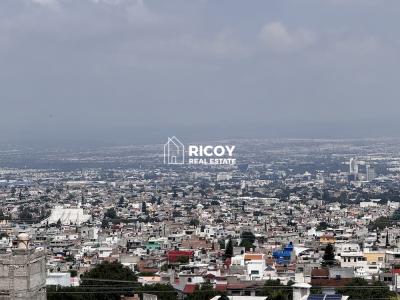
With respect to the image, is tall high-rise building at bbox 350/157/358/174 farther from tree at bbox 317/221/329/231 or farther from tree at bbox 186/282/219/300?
tree at bbox 186/282/219/300

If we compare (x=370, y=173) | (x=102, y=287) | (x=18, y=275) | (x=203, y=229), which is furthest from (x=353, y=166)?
(x=18, y=275)

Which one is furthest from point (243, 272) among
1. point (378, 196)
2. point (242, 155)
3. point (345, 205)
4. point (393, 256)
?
point (242, 155)

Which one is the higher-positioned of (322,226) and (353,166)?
(353,166)

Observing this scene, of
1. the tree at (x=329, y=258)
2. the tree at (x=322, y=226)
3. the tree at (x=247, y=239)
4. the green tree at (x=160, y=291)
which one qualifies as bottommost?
the tree at (x=322, y=226)

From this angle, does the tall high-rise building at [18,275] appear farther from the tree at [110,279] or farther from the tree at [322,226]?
the tree at [322,226]

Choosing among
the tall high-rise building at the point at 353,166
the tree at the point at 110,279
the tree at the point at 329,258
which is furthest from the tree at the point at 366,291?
the tall high-rise building at the point at 353,166

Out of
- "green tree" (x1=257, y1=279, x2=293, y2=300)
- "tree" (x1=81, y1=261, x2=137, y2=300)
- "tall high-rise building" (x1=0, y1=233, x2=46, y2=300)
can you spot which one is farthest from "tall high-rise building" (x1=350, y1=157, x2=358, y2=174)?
"tall high-rise building" (x1=0, y1=233, x2=46, y2=300)

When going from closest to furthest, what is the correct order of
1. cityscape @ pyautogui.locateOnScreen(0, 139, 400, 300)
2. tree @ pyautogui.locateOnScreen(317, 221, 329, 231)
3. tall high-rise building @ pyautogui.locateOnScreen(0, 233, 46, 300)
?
tall high-rise building @ pyautogui.locateOnScreen(0, 233, 46, 300)
cityscape @ pyautogui.locateOnScreen(0, 139, 400, 300)
tree @ pyautogui.locateOnScreen(317, 221, 329, 231)

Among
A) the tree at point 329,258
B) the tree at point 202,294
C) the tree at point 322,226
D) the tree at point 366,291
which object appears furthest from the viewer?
the tree at point 322,226

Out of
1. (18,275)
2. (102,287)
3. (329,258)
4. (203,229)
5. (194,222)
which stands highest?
(18,275)

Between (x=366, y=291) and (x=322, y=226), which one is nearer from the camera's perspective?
(x=366, y=291)

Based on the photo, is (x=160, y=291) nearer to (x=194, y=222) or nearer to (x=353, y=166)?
(x=194, y=222)
